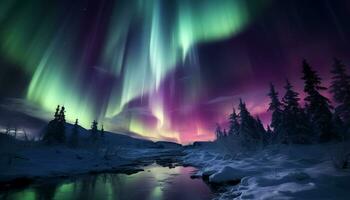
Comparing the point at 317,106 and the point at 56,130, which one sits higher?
the point at 56,130

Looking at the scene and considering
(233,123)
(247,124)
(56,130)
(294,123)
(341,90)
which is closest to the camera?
(341,90)

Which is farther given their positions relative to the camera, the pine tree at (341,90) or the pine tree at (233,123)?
the pine tree at (233,123)

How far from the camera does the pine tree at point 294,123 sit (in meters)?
42.7

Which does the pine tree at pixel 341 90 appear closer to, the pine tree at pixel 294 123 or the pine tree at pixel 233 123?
the pine tree at pixel 294 123

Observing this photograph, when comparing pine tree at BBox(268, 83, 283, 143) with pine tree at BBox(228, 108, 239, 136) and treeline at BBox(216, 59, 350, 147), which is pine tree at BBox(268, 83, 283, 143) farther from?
pine tree at BBox(228, 108, 239, 136)

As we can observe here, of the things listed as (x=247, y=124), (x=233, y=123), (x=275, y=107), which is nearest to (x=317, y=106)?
(x=275, y=107)

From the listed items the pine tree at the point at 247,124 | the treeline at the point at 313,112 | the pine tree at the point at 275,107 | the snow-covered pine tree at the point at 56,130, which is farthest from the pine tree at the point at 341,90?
the snow-covered pine tree at the point at 56,130

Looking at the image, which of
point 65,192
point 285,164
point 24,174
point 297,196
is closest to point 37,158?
point 24,174

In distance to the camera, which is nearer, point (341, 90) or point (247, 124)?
point (341, 90)

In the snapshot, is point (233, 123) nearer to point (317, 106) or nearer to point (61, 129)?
point (317, 106)

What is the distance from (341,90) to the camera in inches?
Result: 1425

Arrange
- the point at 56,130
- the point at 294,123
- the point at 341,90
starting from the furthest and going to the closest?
the point at 56,130 → the point at 294,123 → the point at 341,90

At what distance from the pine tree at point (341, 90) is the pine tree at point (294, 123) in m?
7.50

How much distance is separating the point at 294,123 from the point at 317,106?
252 inches
